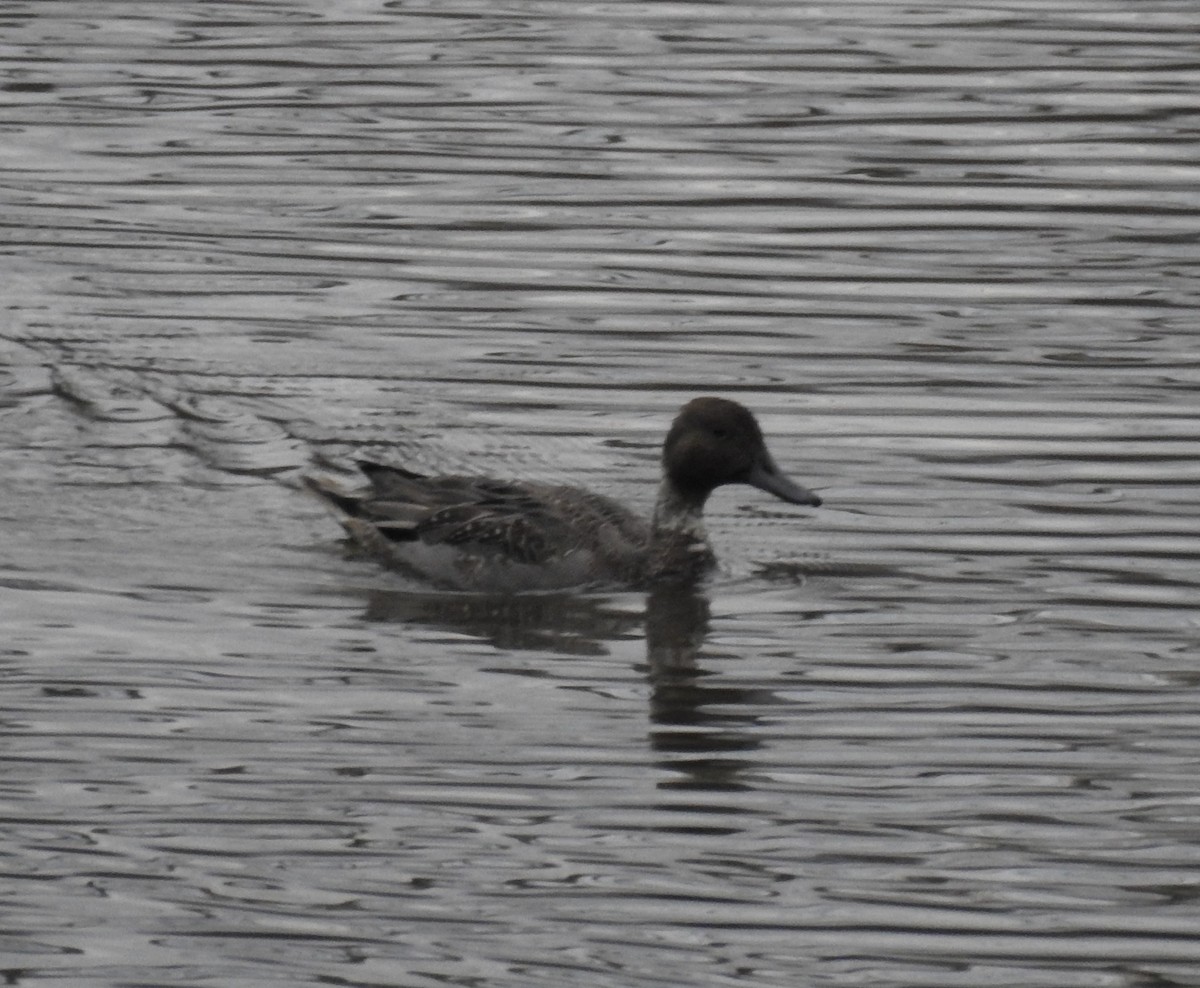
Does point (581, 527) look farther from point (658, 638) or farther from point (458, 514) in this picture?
point (658, 638)

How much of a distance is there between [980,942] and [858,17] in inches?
453

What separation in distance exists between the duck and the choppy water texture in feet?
0.60

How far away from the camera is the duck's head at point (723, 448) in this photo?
10055mm

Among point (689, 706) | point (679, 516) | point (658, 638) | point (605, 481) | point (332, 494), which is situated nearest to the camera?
point (689, 706)

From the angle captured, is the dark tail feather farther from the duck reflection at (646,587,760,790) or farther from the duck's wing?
the duck reflection at (646,587,760,790)

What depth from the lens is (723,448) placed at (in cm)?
1009

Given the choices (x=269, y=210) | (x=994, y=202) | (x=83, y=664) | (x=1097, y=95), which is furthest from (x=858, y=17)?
(x=83, y=664)

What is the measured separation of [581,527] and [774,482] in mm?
688

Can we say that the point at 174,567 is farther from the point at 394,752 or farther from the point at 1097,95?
the point at 1097,95

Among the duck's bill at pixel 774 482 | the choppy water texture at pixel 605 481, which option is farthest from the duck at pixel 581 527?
the choppy water texture at pixel 605 481

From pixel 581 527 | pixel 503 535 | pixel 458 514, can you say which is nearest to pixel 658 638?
pixel 581 527

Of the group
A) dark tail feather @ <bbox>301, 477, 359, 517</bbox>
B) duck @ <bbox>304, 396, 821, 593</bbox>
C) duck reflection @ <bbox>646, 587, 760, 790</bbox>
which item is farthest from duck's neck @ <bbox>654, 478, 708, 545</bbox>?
dark tail feather @ <bbox>301, 477, 359, 517</bbox>

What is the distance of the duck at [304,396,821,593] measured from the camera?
10047 mm

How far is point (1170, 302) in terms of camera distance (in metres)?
12.5
